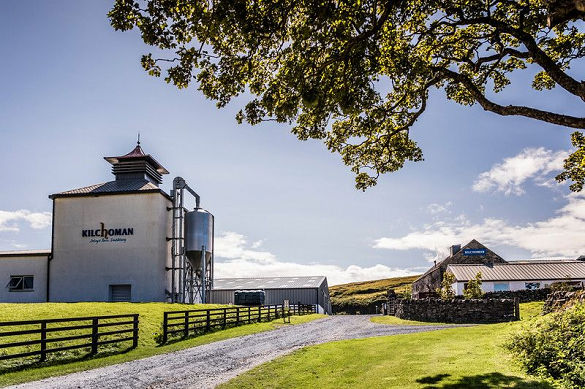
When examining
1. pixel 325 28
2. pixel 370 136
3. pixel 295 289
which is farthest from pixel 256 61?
pixel 295 289

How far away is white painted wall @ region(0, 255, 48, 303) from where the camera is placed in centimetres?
4184

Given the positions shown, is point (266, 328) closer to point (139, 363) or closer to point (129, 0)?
point (139, 363)

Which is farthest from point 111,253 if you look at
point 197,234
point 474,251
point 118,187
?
point 474,251

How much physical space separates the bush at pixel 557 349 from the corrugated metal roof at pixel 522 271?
128ft

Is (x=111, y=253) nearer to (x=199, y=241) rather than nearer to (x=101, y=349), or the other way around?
(x=199, y=241)

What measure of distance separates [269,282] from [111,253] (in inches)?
1238

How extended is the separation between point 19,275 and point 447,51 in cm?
4162

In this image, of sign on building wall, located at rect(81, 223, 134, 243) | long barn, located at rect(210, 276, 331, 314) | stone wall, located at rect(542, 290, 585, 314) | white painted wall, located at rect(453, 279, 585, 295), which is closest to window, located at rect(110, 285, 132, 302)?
sign on building wall, located at rect(81, 223, 134, 243)

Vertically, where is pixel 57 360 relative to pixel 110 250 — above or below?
below

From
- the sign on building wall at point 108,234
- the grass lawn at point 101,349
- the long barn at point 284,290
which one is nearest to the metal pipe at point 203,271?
the sign on building wall at point 108,234

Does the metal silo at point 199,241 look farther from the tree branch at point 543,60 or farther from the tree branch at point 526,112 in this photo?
the tree branch at point 543,60

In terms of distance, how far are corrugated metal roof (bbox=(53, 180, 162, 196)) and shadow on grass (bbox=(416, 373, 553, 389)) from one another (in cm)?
3502

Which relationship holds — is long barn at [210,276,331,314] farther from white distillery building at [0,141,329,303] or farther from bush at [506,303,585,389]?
bush at [506,303,585,389]

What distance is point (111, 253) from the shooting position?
135 ft
